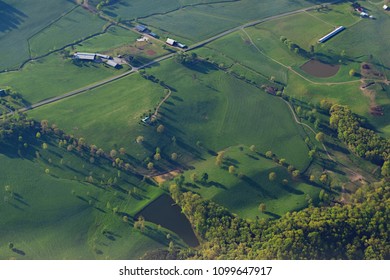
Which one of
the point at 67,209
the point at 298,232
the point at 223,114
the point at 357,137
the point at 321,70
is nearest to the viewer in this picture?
the point at 298,232

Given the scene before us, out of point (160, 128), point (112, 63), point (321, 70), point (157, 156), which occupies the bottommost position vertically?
point (157, 156)

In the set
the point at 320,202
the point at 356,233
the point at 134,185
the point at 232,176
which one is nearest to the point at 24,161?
the point at 134,185

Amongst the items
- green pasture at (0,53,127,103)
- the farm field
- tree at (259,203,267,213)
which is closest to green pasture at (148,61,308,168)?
the farm field

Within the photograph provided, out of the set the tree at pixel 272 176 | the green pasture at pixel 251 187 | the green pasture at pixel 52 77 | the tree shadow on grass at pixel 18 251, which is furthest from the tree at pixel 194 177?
the green pasture at pixel 52 77

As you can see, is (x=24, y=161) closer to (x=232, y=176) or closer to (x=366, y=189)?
(x=232, y=176)

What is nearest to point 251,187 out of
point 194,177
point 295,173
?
point 295,173

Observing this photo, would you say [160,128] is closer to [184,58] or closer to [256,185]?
[256,185]

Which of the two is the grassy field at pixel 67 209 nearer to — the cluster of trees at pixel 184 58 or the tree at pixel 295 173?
the tree at pixel 295 173
